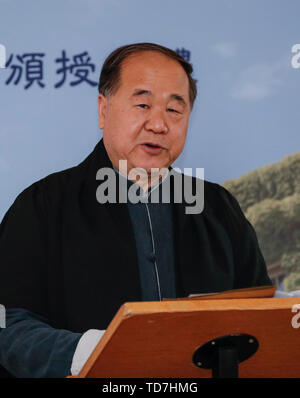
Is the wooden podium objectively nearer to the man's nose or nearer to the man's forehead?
the man's nose

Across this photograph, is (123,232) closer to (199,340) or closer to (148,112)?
(148,112)

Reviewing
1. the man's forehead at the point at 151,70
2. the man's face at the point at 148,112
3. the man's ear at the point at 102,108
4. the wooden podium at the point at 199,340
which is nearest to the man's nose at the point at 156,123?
the man's face at the point at 148,112

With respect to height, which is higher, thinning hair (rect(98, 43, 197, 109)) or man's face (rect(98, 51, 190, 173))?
thinning hair (rect(98, 43, 197, 109))

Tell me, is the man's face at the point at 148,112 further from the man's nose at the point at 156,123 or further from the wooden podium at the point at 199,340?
the wooden podium at the point at 199,340

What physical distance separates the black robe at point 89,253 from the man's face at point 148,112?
0.51 feet

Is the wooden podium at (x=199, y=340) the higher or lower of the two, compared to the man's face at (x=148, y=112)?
lower

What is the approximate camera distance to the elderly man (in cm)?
211

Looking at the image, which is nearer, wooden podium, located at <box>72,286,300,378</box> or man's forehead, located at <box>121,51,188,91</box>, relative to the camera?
wooden podium, located at <box>72,286,300,378</box>

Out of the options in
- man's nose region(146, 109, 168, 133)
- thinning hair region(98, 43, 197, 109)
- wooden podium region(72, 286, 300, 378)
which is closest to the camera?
wooden podium region(72, 286, 300, 378)

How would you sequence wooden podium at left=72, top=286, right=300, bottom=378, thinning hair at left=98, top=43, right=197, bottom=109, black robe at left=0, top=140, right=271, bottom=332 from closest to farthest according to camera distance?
wooden podium at left=72, top=286, right=300, bottom=378 < black robe at left=0, top=140, right=271, bottom=332 < thinning hair at left=98, top=43, right=197, bottom=109

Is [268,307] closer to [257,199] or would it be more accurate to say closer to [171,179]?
[171,179]

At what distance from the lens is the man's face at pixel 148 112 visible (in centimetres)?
224

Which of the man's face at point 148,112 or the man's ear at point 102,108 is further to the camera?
the man's ear at point 102,108

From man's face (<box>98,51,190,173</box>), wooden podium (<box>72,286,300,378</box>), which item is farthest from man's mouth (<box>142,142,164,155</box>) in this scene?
wooden podium (<box>72,286,300,378</box>)
